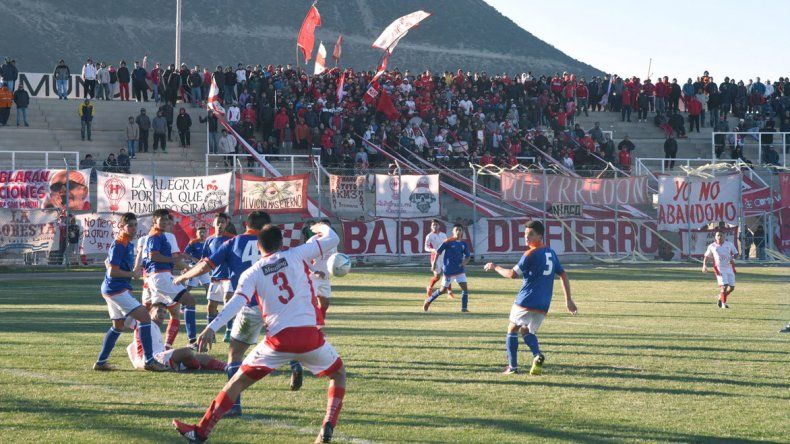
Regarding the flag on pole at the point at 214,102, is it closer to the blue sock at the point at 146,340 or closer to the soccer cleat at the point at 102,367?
the soccer cleat at the point at 102,367

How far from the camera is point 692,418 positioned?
413 inches

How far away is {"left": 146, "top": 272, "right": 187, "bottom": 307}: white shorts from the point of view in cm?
1513

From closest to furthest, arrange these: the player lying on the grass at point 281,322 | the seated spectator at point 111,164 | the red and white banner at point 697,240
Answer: the player lying on the grass at point 281,322 → the seated spectator at point 111,164 → the red and white banner at point 697,240

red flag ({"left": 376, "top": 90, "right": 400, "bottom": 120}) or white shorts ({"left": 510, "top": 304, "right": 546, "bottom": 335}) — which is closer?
white shorts ({"left": 510, "top": 304, "right": 546, "bottom": 335})

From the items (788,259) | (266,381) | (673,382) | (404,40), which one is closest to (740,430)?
(673,382)

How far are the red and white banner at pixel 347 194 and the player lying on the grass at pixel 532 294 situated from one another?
2172 centimetres

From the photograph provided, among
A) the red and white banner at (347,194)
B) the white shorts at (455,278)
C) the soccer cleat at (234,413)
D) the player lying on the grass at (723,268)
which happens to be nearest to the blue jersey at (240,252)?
the soccer cleat at (234,413)

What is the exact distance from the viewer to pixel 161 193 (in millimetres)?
33094

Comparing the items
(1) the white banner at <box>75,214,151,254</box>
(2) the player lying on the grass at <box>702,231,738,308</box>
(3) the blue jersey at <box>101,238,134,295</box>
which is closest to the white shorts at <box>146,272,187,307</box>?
(3) the blue jersey at <box>101,238,134,295</box>

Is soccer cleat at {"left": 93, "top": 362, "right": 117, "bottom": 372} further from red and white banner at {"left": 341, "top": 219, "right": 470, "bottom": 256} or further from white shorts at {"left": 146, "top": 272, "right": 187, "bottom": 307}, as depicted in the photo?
red and white banner at {"left": 341, "top": 219, "right": 470, "bottom": 256}

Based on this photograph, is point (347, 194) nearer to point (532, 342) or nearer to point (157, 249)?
point (157, 249)

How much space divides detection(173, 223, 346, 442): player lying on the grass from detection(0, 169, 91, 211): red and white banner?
2441 cm

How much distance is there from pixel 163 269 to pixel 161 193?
1847cm

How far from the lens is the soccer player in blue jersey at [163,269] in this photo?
14.6 metres
